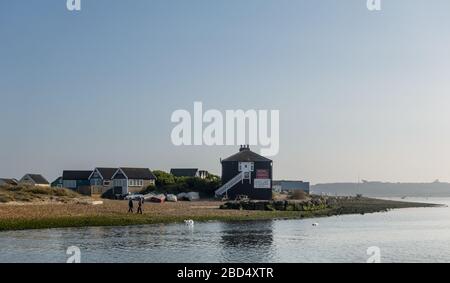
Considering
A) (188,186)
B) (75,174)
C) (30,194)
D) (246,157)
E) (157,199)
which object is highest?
(246,157)

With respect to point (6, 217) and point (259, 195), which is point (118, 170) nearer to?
point (259, 195)

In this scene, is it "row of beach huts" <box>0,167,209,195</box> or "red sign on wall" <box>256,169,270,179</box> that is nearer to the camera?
"red sign on wall" <box>256,169,270,179</box>

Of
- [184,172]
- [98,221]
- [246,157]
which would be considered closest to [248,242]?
[98,221]

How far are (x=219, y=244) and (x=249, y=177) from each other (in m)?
51.4

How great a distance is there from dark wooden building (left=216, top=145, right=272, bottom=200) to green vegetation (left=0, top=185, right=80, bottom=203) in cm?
2554

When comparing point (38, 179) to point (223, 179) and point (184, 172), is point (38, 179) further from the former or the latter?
point (223, 179)

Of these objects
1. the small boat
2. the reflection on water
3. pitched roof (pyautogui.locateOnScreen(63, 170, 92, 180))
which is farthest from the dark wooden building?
pitched roof (pyautogui.locateOnScreen(63, 170, 92, 180))

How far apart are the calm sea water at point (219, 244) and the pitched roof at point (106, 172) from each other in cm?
5491

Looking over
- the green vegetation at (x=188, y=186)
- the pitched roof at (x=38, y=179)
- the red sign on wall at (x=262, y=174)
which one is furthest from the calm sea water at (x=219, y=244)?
the pitched roof at (x=38, y=179)

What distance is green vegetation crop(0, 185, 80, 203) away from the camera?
61.2 meters

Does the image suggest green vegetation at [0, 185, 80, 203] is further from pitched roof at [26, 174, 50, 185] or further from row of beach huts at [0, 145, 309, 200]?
pitched roof at [26, 174, 50, 185]

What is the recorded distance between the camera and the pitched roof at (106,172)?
10288cm

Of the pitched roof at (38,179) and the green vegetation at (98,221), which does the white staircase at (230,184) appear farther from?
the pitched roof at (38,179)

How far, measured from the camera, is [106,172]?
4087 inches
